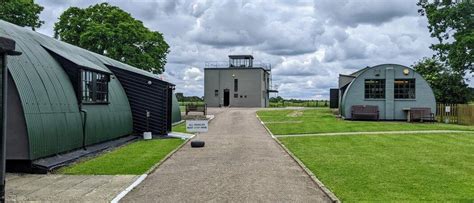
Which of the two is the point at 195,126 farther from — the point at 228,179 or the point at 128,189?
the point at 128,189

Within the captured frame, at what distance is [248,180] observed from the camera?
11.0 meters

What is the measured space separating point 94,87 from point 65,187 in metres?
8.79

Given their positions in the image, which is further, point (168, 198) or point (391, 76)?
point (391, 76)

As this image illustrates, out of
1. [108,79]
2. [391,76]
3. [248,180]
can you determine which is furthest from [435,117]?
[248,180]

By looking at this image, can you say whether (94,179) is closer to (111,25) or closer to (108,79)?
(108,79)

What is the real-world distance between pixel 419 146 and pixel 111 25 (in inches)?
1425

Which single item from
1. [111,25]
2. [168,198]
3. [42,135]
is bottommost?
[168,198]

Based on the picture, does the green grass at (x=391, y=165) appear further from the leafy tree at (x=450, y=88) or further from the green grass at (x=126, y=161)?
the leafy tree at (x=450, y=88)

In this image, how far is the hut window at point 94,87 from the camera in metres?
17.1

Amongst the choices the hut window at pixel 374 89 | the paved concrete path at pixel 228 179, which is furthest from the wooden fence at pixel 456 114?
the paved concrete path at pixel 228 179

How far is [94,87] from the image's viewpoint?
60.0 ft

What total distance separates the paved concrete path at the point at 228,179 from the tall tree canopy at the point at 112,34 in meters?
31.9

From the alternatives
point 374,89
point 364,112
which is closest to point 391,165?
point 364,112

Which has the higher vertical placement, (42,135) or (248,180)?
(42,135)
